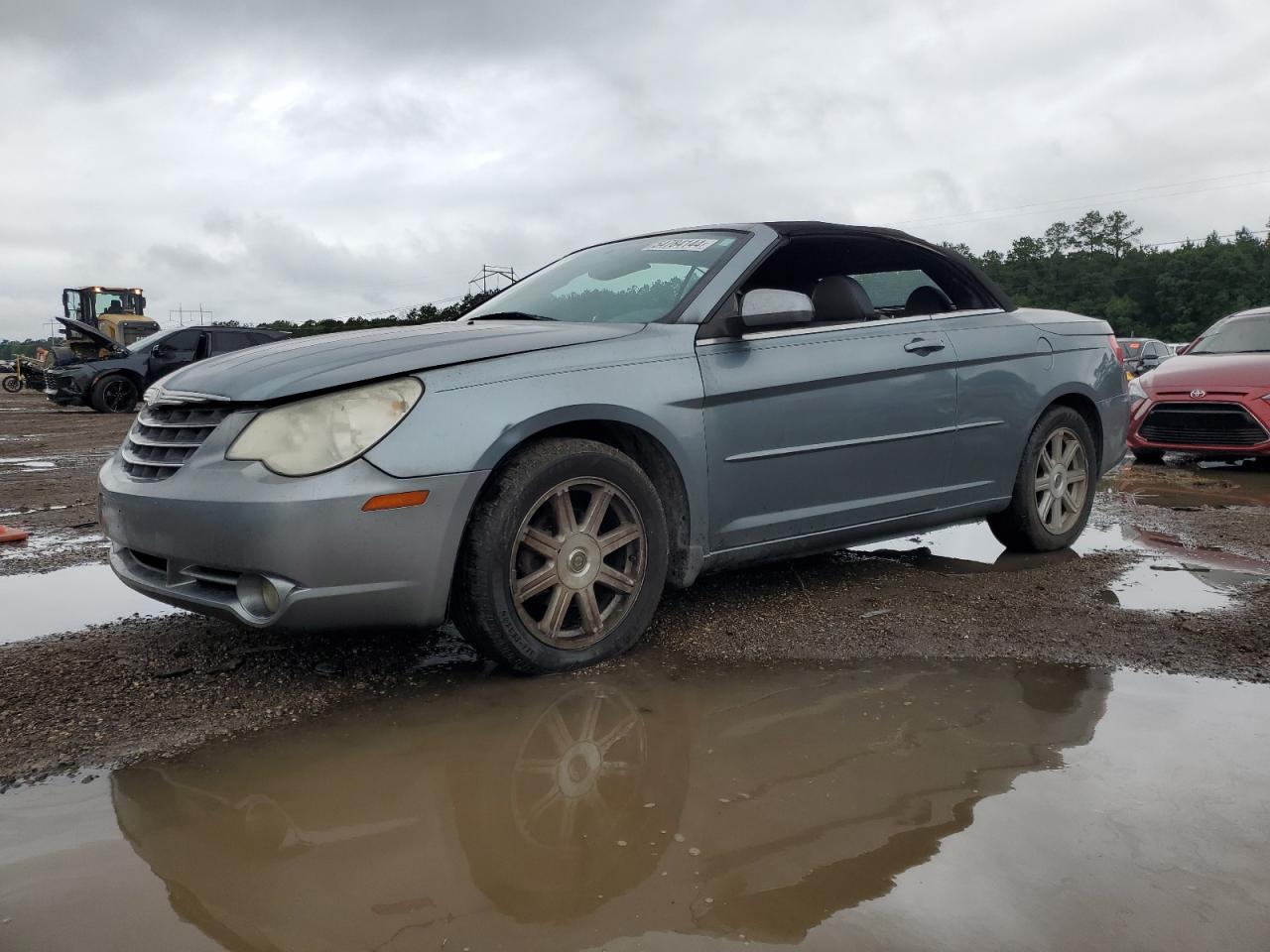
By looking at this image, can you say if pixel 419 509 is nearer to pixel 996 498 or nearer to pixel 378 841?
pixel 378 841

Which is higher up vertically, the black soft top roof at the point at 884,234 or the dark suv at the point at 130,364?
the black soft top roof at the point at 884,234

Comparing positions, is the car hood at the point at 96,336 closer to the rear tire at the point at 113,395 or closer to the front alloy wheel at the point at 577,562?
the rear tire at the point at 113,395

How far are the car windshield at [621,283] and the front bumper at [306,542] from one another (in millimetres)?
1227

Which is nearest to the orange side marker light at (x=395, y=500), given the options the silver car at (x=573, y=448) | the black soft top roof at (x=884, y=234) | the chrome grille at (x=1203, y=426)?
the silver car at (x=573, y=448)

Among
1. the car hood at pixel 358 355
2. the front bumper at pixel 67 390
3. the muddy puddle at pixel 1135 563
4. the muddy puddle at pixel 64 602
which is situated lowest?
the muddy puddle at pixel 1135 563

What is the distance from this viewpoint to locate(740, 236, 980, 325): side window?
16.3ft

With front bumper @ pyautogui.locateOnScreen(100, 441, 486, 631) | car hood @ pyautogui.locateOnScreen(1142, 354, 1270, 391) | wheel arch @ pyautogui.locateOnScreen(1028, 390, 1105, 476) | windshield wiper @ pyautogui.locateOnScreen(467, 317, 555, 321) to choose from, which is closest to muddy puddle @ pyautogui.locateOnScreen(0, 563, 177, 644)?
front bumper @ pyautogui.locateOnScreen(100, 441, 486, 631)

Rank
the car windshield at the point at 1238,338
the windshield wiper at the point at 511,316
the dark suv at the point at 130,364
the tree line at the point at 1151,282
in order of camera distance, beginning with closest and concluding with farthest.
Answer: the windshield wiper at the point at 511,316 → the car windshield at the point at 1238,338 → the dark suv at the point at 130,364 → the tree line at the point at 1151,282

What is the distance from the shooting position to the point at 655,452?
3.64 metres

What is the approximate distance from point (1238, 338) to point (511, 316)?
8653 mm

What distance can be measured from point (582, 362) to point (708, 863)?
1.78 m

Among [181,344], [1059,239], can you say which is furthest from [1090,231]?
[181,344]

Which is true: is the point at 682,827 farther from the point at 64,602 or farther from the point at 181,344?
the point at 181,344

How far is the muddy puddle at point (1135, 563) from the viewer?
14.3 feet
